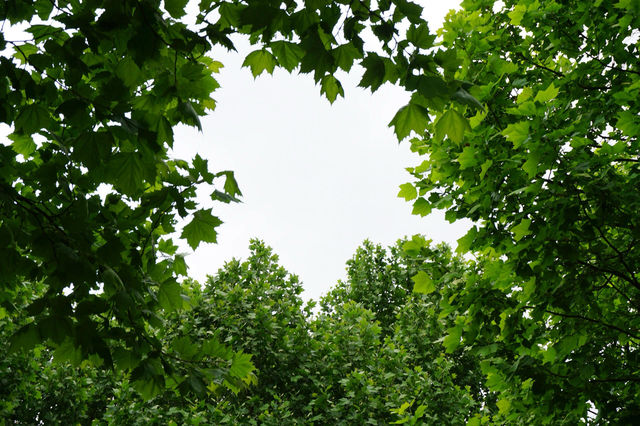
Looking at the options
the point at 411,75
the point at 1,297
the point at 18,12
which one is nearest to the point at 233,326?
the point at 1,297

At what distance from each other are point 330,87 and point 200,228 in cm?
119

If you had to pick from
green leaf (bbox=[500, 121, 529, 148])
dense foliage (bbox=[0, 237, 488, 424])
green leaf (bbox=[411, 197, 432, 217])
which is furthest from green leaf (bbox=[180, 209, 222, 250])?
dense foliage (bbox=[0, 237, 488, 424])

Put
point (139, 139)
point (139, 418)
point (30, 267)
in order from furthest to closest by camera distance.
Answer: point (139, 418) → point (30, 267) → point (139, 139)

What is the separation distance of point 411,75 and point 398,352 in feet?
31.8

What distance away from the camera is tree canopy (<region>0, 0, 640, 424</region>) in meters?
2.35

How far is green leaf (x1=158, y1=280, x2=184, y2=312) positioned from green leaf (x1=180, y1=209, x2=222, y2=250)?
377mm

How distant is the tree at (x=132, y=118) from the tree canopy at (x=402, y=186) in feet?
0.03

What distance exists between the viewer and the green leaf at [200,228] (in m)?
2.93

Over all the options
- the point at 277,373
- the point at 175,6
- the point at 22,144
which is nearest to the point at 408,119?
the point at 175,6

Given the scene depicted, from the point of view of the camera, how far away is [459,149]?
478 cm

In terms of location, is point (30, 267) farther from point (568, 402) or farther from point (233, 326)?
point (233, 326)

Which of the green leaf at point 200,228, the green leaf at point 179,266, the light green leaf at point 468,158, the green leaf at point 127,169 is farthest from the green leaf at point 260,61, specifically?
the light green leaf at point 468,158

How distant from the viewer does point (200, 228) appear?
9.69ft

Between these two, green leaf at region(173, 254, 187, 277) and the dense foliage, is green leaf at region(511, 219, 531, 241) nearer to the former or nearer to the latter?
green leaf at region(173, 254, 187, 277)
